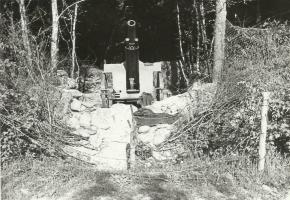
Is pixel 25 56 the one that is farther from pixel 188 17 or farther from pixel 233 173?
pixel 188 17

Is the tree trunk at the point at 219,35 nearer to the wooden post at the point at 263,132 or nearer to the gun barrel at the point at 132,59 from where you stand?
the gun barrel at the point at 132,59

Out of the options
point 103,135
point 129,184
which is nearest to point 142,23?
point 103,135

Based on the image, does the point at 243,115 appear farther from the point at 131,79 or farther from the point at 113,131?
the point at 131,79

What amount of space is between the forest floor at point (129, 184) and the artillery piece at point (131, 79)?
478 cm

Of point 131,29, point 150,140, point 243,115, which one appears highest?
point 131,29

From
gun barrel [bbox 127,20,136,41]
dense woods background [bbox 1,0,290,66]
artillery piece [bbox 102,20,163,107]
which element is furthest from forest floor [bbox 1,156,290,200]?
dense woods background [bbox 1,0,290,66]

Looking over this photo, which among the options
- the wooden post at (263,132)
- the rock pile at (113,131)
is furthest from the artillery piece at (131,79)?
the wooden post at (263,132)

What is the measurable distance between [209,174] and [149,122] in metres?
2.64

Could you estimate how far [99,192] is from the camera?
5.70m

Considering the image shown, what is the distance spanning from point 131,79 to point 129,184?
5.60 metres

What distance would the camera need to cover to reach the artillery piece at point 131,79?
36.2 ft

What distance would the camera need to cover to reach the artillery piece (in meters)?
11.0

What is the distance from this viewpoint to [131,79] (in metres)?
11.3

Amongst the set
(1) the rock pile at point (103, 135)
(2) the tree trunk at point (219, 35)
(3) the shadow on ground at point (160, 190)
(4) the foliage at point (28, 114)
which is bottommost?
(3) the shadow on ground at point (160, 190)
